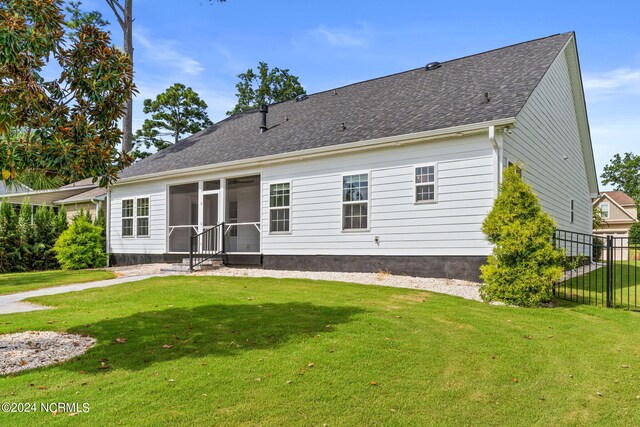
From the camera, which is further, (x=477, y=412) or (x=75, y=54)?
(x=75, y=54)

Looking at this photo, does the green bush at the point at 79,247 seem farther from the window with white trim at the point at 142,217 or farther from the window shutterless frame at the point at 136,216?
the window with white trim at the point at 142,217

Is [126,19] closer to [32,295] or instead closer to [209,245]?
[209,245]

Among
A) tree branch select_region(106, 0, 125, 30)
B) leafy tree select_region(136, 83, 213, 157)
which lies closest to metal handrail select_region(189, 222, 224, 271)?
tree branch select_region(106, 0, 125, 30)

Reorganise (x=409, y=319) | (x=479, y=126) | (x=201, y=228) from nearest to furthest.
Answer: (x=409, y=319) < (x=479, y=126) < (x=201, y=228)

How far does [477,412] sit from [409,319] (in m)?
2.88

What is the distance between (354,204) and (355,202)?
3.4 inches

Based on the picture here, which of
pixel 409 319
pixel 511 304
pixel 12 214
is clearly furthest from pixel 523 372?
pixel 12 214

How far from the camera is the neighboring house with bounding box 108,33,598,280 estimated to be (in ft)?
34.0

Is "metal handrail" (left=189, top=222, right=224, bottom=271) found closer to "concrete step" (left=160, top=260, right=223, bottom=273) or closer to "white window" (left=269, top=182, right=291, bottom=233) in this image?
"concrete step" (left=160, top=260, right=223, bottom=273)

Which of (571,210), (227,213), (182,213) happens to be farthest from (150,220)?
(571,210)

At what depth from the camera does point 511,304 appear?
806 centimetres

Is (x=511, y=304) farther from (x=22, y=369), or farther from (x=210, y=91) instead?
(x=210, y=91)

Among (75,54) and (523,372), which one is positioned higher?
(75,54)

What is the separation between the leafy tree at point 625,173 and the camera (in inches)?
2227
